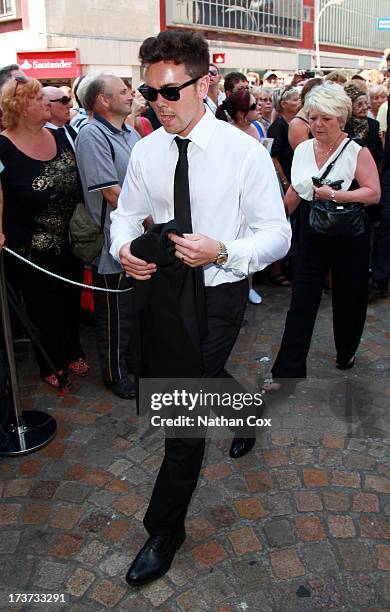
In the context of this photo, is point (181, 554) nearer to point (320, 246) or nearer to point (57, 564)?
point (57, 564)

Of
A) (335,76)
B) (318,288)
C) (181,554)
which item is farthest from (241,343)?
(335,76)

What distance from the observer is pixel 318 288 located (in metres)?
4.03

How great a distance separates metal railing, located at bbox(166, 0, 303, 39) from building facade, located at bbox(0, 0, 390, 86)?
0.25 ft

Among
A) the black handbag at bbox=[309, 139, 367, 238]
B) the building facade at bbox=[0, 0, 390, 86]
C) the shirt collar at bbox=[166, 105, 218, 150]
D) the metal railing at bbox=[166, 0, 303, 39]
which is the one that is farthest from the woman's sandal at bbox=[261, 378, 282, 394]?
the metal railing at bbox=[166, 0, 303, 39]

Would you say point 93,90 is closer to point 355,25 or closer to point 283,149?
point 283,149

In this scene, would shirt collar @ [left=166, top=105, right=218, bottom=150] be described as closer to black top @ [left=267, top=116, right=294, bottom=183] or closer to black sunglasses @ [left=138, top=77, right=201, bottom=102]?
black sunglasses @ [left=138, top=77, right=201, bottom=102]

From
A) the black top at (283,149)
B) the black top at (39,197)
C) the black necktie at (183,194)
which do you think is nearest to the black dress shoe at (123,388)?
the black top at (39,197)

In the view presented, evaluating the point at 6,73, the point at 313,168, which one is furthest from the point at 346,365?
the point at 6,73

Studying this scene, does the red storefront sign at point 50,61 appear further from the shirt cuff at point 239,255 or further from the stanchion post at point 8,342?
the shirt cuff at point 239,255

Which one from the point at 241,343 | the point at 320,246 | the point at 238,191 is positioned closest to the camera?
the point at 238,191

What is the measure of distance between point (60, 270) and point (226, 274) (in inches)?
75.7

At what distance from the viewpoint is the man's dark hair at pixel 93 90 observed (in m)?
3.81

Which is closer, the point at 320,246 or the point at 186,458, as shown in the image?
the point at 186,458

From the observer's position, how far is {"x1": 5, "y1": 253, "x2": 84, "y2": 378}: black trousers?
4.01 m
